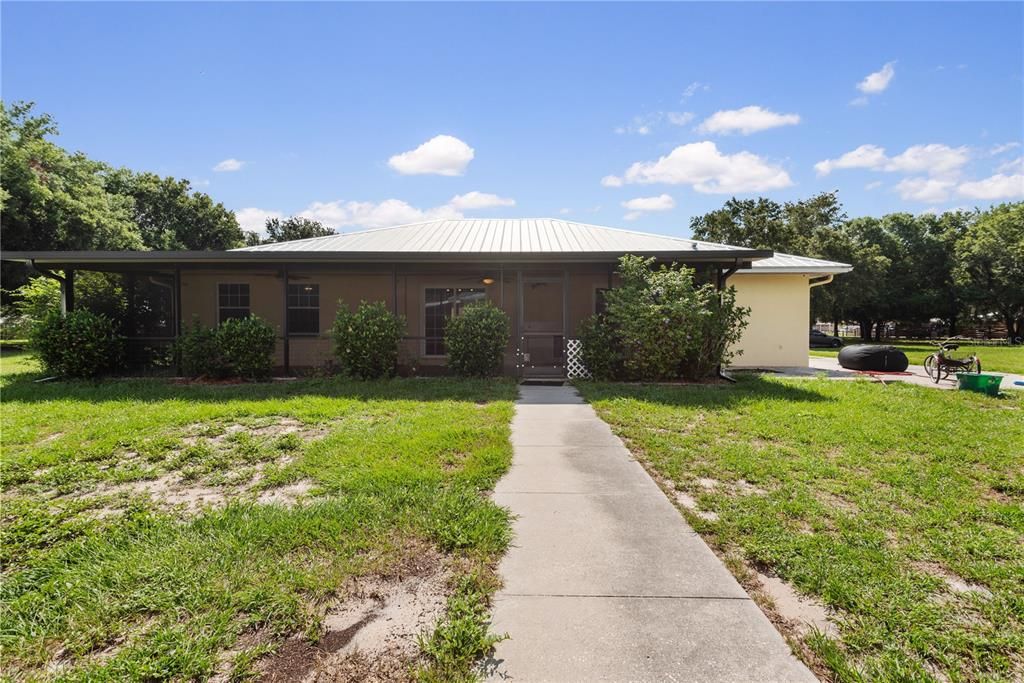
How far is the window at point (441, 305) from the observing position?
12508 mm

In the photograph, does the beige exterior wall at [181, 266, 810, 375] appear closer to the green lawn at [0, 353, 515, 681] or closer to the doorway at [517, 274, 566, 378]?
the doorway at [517, 274, 566, 378]

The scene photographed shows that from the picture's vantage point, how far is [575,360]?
1026 cm

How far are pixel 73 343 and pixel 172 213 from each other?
28604mm

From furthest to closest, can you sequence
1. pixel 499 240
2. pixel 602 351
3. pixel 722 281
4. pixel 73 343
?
pixel 499 240
pixel 722 281
pixel 602 351
pixel 73 343

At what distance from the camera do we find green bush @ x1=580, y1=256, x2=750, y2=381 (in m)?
9.04

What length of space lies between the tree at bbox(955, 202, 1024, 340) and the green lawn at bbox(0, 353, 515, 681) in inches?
1406

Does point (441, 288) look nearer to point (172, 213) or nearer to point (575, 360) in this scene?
point (575, 360)

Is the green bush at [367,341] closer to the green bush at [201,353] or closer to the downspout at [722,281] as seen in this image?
the green bush at [201,353]

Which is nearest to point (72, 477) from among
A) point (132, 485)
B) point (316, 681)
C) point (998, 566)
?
point (132, 485)

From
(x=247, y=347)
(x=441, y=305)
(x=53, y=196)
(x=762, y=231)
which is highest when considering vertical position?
(x=762, y=231)

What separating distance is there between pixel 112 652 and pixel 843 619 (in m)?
3.27

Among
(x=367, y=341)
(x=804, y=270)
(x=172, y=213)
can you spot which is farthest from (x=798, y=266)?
(x=172, y=213)

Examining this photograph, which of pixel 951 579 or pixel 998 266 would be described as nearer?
pixel 951 579

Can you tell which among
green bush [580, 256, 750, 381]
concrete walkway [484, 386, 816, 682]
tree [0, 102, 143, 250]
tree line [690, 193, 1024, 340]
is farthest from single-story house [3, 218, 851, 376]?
tree line [690, 193, 1024, 340]
